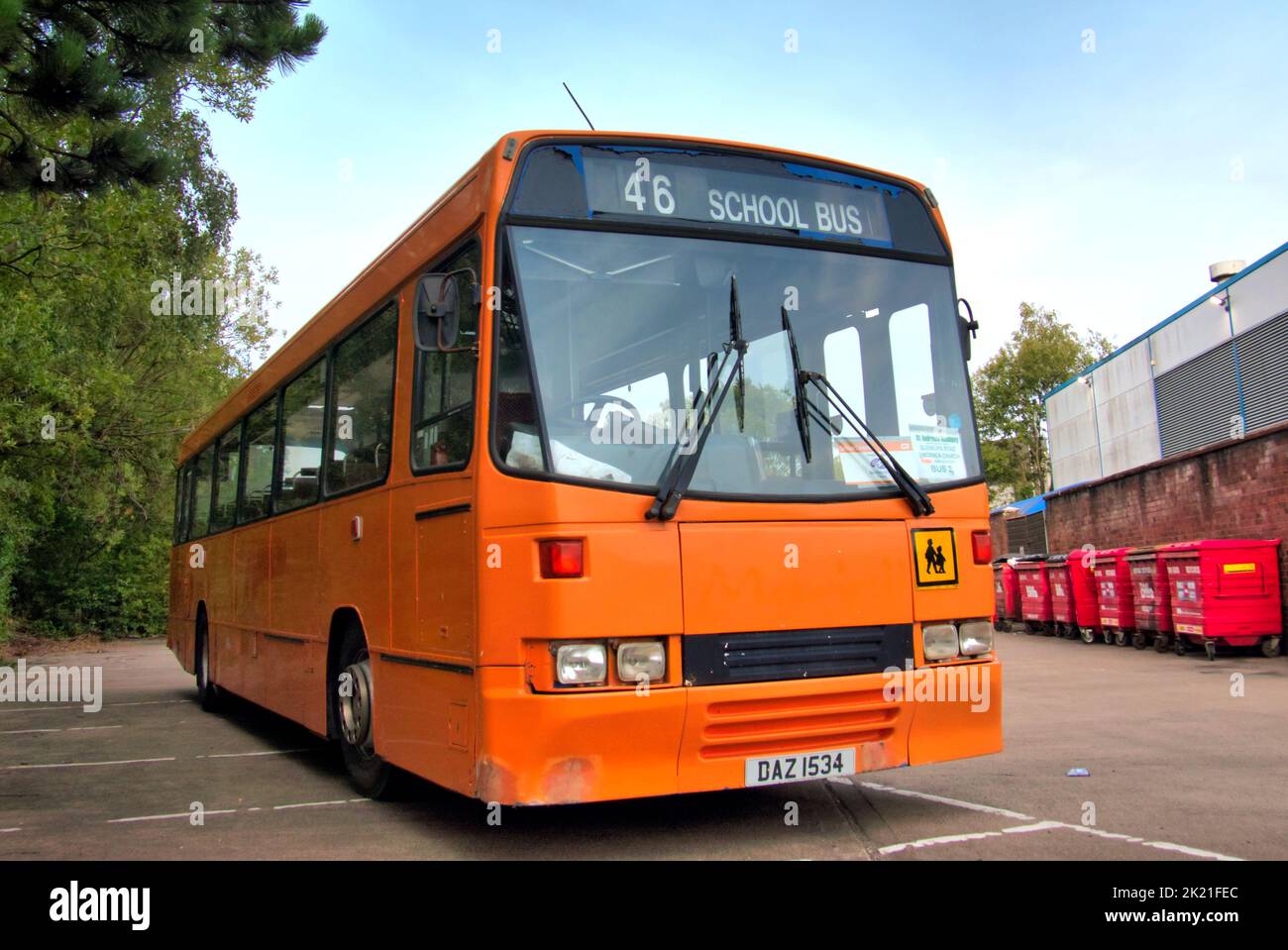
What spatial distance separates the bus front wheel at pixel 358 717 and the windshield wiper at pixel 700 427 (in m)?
2.47

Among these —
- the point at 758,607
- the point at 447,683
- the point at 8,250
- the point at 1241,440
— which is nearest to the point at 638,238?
the point at 758,607

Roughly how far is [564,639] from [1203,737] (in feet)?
→ 21.0

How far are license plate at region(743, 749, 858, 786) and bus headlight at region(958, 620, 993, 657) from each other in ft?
A: 2.82

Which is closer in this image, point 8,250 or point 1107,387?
point 8,250

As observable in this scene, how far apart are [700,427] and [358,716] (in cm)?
290

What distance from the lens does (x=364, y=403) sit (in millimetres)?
6934

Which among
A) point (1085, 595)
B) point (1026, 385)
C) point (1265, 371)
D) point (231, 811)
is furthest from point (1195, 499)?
point (1026, 385)

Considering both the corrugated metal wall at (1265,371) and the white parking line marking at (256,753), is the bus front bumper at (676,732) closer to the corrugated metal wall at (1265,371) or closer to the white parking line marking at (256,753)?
the white parking line marking at (256,753)

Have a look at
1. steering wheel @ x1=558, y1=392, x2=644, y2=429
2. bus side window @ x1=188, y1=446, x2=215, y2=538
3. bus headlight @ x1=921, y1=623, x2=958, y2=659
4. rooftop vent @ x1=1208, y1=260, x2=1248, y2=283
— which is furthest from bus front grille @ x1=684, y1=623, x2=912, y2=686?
rooftop vent @ x1=1208, y1=260, x2=1248, y2=283

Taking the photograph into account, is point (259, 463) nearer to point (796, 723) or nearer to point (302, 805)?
point (302, 805)

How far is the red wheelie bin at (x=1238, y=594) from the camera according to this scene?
53.7ft

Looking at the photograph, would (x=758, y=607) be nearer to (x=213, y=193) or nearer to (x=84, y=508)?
(x=84, y=508)

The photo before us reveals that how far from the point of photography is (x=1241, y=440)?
18.9 m

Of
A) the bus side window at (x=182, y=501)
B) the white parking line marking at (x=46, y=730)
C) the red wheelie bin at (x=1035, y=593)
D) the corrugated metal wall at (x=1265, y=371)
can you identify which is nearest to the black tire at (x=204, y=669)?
the white parking line marking at (x=46, y=730)
